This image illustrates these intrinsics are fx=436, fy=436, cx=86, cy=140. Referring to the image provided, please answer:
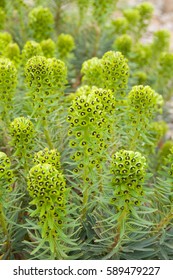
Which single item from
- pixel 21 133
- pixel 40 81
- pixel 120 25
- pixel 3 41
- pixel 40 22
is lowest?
pixel 21 133

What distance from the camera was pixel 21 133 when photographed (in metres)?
2.11

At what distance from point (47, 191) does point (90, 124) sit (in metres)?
0.35

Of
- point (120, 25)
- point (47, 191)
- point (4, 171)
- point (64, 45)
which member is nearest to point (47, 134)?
point (4, 171)

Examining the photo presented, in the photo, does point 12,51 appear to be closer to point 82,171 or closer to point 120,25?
point 82,171

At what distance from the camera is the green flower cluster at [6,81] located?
2.26 meters

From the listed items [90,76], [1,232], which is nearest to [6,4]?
[90,76]

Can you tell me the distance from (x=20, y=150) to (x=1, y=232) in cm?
43

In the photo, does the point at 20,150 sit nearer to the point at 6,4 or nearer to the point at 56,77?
the point at 56,77

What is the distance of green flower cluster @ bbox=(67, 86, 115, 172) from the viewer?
1.84 metres

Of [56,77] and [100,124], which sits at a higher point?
[56,77]

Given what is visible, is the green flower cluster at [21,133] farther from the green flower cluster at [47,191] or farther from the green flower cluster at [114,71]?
the green flower cluster at [114,71]

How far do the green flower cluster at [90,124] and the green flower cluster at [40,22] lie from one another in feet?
5.39

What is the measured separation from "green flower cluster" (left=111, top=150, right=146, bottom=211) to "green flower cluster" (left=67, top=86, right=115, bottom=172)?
0.16 m

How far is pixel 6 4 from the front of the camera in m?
3.80
